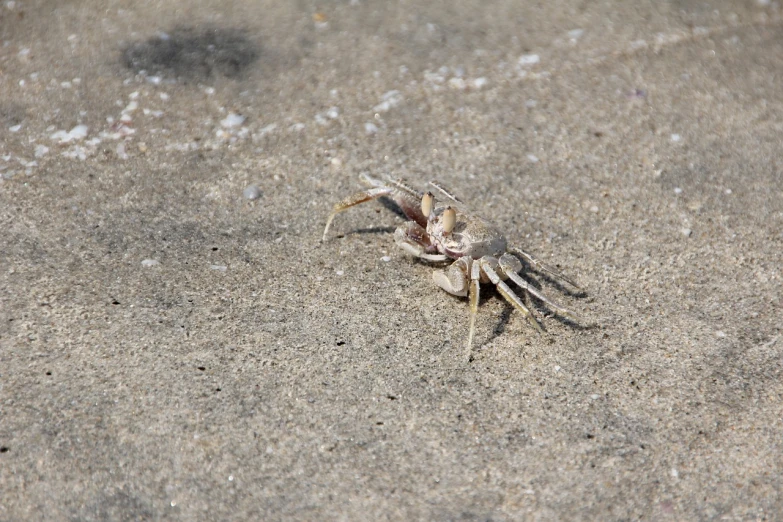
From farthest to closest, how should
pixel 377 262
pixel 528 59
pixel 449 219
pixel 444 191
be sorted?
pixel 528 59 → pixel 444 191 → pixel 377 262 → pixel 449 219

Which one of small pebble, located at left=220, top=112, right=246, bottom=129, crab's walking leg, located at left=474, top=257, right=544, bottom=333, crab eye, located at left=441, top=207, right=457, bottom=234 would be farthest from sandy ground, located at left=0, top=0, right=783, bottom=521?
crab eye, located at left=441, top=207, right=457, bottom=234

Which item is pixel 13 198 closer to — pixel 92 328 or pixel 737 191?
pixel 92 328

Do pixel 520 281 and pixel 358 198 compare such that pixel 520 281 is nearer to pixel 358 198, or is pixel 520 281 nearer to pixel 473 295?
pixel 473 295

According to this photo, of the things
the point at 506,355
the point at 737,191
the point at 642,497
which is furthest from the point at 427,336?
the point at 737,191

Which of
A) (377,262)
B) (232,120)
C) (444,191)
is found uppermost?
(444,191)

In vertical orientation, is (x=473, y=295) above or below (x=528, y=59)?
below

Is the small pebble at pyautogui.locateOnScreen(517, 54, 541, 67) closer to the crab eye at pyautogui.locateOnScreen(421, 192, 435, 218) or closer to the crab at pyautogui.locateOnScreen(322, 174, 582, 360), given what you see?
the crab at pyautogui.locateOnScreen(322, 174, 582, 360)

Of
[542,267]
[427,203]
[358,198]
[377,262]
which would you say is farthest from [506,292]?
[358,198]
